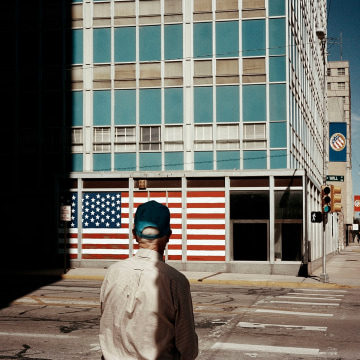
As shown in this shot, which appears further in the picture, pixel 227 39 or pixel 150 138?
pixel 150 138

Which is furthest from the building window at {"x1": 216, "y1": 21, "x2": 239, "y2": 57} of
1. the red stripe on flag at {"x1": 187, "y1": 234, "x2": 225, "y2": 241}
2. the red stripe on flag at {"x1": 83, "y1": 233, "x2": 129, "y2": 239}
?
the red stripe on flag at {"x1": 83, "y1": 233, "x2": 129, "y2": 239}

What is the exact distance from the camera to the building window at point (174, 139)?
85.6 ft

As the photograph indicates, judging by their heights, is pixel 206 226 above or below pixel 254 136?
below

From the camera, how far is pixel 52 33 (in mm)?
27219

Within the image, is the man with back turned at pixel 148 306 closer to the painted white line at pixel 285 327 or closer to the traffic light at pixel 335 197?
the painted white line at pixel 285 327

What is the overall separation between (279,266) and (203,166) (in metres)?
5.38

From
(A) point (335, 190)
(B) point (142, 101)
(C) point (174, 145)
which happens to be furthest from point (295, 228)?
(B) point (142, 101)

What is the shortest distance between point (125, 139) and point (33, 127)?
173 inches

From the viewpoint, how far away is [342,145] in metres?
38.4

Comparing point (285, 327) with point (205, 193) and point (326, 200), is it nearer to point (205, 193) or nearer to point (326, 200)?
point (326, 200)

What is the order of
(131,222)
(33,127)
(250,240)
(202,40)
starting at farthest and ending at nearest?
(33,127), (202,40), (131,222), (250,240)

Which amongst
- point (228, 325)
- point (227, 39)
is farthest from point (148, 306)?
point (227, 39)

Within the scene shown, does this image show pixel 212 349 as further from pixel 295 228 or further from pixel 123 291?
pixel 295 228

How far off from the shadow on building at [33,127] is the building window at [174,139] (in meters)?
4.66
